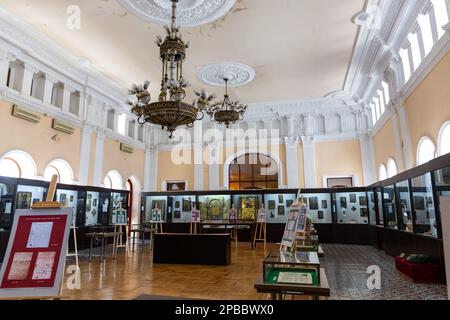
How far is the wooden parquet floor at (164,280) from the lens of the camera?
5141mm

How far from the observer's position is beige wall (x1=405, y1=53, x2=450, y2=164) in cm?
623

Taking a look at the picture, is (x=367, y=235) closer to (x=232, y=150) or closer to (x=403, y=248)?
(x=403, y=248)

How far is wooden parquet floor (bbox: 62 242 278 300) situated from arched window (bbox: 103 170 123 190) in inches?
192

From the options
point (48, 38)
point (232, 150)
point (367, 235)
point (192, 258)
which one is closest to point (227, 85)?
point (232, 150)

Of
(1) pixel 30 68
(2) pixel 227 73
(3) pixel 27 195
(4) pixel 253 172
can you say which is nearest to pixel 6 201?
(3) pixel 27 195

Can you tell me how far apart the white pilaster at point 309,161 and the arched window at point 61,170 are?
955 centimetres

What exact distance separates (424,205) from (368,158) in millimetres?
7461

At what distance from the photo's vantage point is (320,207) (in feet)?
42.5

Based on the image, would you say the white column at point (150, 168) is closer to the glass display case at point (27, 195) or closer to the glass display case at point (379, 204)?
the glass display case at point (27, 195)

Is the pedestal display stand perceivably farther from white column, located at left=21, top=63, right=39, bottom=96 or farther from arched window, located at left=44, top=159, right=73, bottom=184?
arched window, located at left=44, top=159, right=73, bottom=184

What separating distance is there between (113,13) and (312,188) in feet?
31.9

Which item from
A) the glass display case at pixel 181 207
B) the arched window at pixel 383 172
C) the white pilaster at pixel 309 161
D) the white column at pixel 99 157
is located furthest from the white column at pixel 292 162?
the white column at pixel 99 157

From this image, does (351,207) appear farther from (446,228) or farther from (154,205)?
(446,228)

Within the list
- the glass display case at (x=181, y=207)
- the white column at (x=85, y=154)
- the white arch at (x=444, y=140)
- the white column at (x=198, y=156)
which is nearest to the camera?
the white arch at (x=444, y=140)
